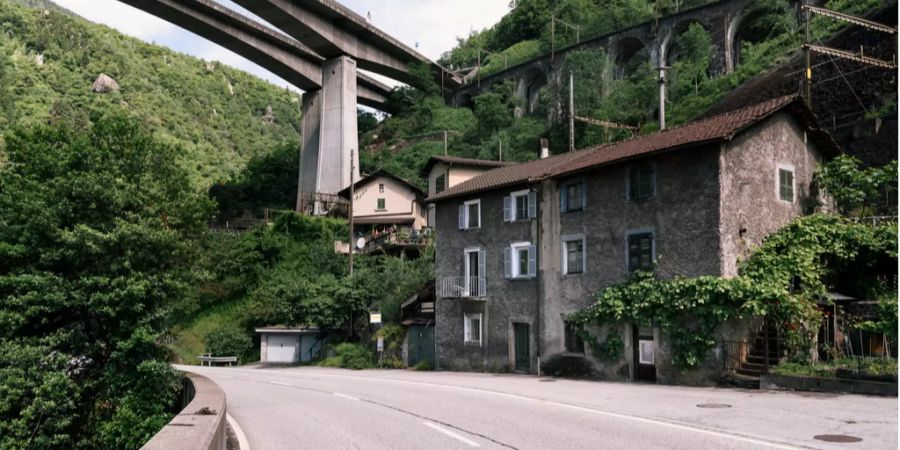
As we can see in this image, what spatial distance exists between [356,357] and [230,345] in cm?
1406

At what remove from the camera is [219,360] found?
45.8m

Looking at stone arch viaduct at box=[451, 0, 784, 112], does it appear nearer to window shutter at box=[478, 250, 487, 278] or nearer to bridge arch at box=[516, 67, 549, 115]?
bridge arch at box=[516, 67, 549, 115]

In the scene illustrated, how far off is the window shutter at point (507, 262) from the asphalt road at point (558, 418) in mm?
8185

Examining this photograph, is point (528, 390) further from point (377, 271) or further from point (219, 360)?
point (219, 360)

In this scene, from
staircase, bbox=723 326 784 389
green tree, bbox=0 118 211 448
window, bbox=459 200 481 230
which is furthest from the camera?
window, bbox=459 200 481 230

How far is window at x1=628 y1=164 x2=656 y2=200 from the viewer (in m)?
24.3

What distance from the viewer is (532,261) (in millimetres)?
28688

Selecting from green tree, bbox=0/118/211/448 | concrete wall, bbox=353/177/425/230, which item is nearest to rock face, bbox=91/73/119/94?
concrete wall, bbox=353/177/425/230

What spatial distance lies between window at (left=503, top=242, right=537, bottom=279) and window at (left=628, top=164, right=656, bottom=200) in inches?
200

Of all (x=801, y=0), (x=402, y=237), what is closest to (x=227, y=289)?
(x=402, y=237)

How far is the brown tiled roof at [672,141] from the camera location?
22.9 m

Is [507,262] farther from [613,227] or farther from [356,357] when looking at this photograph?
[356,357]

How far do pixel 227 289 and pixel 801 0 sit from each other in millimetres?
48703

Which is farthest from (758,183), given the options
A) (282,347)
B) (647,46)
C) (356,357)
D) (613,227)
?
(647,46)
